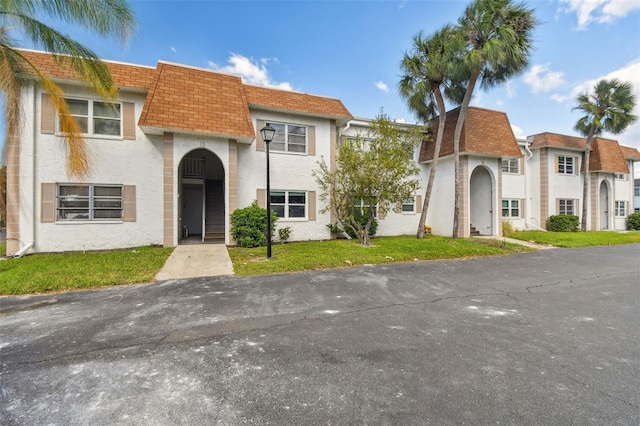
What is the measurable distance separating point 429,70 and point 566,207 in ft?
52.1

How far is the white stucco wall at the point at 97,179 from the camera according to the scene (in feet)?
33.1

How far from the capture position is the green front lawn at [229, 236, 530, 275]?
330 inches

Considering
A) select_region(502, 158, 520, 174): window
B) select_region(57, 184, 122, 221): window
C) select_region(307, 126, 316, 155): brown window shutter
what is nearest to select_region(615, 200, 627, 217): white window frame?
select_region(502, 158, 520, 174): window

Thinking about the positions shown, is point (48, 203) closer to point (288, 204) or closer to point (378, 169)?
point (288, 204)

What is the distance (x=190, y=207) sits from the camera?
16.0m

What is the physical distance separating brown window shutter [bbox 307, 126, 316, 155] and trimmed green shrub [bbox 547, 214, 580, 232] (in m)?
17.8

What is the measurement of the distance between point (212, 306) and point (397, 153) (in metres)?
9.25

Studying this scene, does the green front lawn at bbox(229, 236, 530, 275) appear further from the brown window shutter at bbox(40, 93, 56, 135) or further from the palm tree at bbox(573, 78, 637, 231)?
the palm tree at bbox(573, 78, 637, 231)

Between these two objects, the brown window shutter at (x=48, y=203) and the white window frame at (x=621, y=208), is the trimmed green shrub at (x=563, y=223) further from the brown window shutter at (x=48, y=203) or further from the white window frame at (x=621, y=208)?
the brown window shutter at (x=48, y=203)

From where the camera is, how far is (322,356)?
10.9 feet

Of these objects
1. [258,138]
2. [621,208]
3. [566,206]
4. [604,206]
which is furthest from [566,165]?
[258,138]

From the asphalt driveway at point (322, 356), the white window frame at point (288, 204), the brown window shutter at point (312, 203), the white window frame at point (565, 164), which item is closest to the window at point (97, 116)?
the white window frame at point (288, 204)

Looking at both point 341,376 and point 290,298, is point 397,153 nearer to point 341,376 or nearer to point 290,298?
point 290,298

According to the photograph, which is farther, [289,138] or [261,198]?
[289,138]
